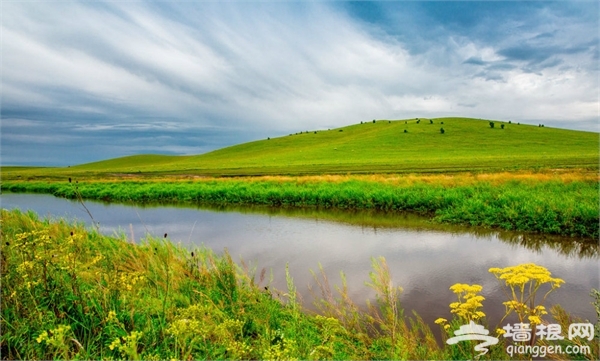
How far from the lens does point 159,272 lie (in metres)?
6.29

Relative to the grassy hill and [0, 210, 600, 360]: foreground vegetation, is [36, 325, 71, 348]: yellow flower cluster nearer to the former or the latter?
[0, 210, 600, 360]: foreground vegetation

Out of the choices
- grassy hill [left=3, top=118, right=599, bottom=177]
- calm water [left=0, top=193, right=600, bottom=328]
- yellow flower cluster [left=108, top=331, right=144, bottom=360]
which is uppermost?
grassy hill [left=3, top=118, right=599, bottom=177]

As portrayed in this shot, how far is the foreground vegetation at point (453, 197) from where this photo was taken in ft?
42.8

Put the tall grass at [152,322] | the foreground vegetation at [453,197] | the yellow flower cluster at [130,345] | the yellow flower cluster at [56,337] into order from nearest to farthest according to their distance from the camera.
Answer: the yellow flower cluster at [130,345], the yellow flower cluster at [56,337], the tall grass at [152,322], the foreground vegetation at [453,197]

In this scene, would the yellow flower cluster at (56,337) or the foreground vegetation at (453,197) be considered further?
the foreground vegetation at (453,197)

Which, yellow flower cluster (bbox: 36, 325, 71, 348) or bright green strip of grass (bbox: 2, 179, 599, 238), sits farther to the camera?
bright green strip of grass (bbox: 2, 179, 599, 238)

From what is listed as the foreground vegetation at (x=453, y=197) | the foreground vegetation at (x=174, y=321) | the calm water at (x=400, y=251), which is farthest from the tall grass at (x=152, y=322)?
the foreground vegetation at (x=453, y=197)

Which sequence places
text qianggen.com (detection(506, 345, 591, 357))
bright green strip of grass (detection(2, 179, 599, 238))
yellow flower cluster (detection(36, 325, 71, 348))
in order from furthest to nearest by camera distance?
bright green strip of grass (detection(2, 179, 599, 238)) < text qianggen.com (detection(506, 345, 591, 357)) < yellow flower cluster (detection(36, 325, 71, 348))

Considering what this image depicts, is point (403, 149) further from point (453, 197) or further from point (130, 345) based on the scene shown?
point (130, 345)

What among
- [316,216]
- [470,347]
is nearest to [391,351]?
[470,347]

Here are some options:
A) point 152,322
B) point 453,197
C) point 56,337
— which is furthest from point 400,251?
point 56,337

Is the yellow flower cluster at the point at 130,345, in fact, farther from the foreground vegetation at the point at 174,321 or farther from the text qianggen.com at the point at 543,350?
the text qianggen.com at the point at 543,350

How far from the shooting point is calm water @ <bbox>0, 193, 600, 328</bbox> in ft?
24.8

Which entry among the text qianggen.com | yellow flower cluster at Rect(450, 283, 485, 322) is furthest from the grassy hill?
the text qianggen.com
